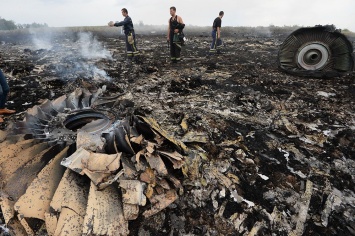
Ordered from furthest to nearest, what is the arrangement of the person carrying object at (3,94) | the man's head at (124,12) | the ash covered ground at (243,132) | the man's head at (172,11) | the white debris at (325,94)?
the man's head at (124,12) < the man's head at (172,11) < the white debris at (325,94) < the person carrying object at (3,94) < the ash covered ground at (243,132)

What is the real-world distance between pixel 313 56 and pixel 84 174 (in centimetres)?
723

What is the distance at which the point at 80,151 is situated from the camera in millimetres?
2406

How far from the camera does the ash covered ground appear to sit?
2562mm

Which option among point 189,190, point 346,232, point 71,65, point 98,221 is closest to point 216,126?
point 189,190

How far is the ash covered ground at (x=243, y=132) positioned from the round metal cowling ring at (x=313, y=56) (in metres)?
0.46

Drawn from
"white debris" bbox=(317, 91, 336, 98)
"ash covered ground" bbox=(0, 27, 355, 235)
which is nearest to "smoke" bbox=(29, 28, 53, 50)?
"ash covered ground" bbox=(0, 27, 355, 235)

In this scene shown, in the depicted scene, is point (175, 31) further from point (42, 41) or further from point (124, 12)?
point (42, 41)

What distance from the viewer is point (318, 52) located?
6.89 m

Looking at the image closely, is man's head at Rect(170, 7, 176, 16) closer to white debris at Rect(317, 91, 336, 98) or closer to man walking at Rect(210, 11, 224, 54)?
man walking at Rect(210, 11, 224, 54)

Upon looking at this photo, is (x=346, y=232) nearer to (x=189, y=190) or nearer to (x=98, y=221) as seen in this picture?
(x=189, y=190)

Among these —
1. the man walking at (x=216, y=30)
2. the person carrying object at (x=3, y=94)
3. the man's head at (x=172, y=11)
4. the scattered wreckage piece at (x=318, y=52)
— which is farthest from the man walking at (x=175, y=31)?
the person carrying object at (x=3, y=94)

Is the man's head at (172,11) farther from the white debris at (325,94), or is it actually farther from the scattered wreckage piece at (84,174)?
the scattered wreckage piece at (84,174)

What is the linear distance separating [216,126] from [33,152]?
295 cm

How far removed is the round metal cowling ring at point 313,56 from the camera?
22.2 ft
